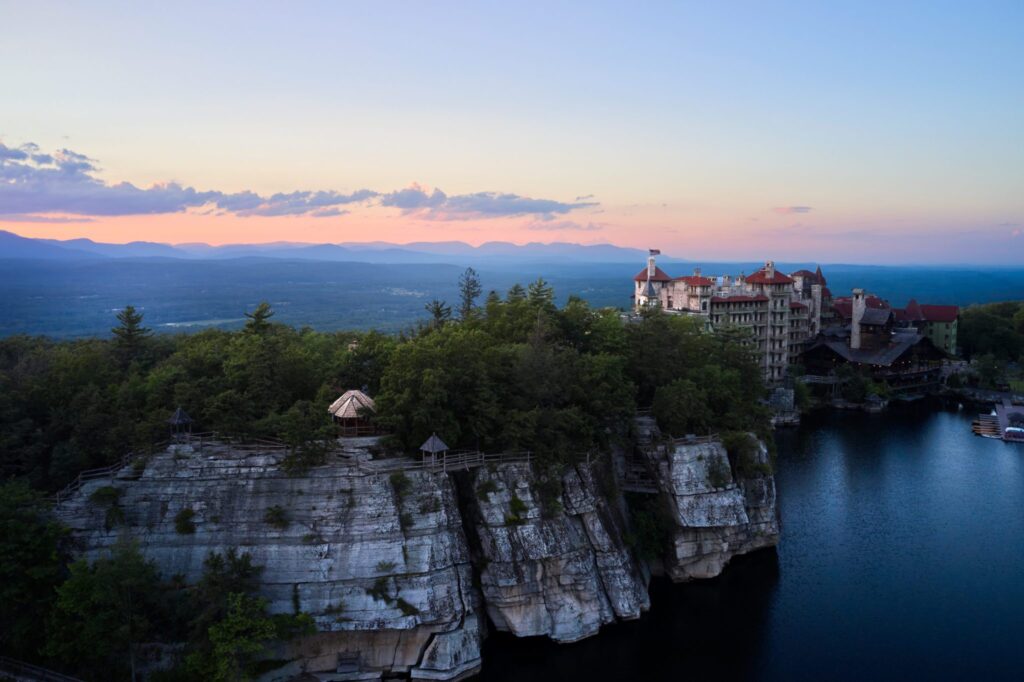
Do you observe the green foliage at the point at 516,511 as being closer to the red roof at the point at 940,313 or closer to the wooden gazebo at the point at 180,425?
the wooden gazebo at the point at 180,425

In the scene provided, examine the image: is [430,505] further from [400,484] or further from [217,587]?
[217,587]

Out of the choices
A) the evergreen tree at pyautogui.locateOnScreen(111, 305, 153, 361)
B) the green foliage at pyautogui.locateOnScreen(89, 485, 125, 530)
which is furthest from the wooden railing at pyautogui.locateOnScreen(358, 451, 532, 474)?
the evergreen tree at pyautogui.locateOnScreen(111, 305, 153, 361)

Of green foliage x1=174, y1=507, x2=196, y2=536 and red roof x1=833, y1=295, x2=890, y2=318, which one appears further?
red roof x1=833, y1=295, x2=890, y2=318

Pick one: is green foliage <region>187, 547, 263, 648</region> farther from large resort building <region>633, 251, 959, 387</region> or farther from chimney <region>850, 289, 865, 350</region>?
chimney <region>850, 289, 865, 350</region>

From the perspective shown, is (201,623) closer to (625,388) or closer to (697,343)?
(625,388)

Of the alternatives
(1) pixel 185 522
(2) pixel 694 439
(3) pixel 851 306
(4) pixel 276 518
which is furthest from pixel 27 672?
(3) pixel 851 306

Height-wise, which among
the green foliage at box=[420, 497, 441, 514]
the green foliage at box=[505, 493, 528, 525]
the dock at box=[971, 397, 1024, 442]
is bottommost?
the dock at box=[971, 397, 1024, 442]

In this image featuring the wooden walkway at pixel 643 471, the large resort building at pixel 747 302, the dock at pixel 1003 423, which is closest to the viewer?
the wooden walkway at pixel 643 471

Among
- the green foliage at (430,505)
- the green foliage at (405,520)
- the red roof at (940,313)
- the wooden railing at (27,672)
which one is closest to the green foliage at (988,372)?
the red roof at (940,313)
